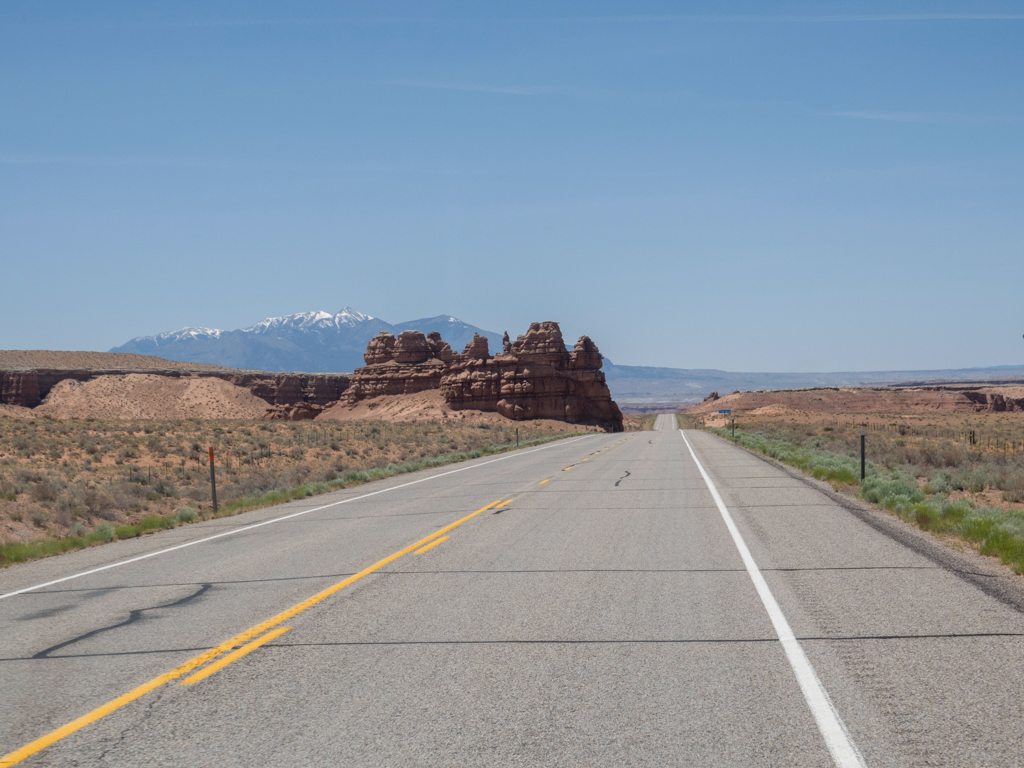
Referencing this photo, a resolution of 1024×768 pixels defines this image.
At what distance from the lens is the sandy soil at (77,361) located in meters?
104

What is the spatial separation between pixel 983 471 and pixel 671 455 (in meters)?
11.6

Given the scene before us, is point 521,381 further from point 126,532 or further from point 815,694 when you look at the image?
point 815,694

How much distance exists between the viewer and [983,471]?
21.1m

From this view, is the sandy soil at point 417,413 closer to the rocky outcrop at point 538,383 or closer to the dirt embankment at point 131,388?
the rocky outcrop at point 538,383

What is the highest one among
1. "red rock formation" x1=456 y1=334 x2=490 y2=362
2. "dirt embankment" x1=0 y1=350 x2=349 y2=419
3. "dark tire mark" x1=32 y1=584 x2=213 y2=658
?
"red rock formation" x1=456 y1=334 x2=490 y2=362

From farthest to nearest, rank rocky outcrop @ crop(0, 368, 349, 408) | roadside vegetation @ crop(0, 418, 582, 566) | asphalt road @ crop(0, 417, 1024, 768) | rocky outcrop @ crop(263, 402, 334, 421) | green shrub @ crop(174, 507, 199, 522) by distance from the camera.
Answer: rocky outcrop @ crop(0, 368, 349, 408) < rocky outcrop @ crop(263, 402, 334, 421) < roadside vegetation @ crop(0, 418, 582, 566) < green shrub @ crop(174, 507, 199, 522) < asphalt road @ crop(0, 417, 1024, 768)

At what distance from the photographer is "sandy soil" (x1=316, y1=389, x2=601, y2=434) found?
78.6 m

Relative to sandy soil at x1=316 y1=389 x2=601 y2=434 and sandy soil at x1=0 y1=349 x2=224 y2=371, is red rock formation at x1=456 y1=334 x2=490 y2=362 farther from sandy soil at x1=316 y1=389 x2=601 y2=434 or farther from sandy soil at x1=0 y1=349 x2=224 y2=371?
sandy soil at x1=0 y1=349 x2=224 y2=371

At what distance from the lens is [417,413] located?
3398 inches

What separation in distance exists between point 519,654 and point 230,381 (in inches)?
4297

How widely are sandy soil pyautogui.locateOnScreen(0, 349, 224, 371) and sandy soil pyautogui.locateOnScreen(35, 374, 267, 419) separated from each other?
347 inches

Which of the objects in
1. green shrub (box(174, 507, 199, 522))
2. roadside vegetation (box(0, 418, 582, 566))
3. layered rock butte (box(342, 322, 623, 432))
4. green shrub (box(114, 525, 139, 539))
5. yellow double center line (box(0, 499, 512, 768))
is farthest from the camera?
layered rock butte (box(342, 322, 623, 432))

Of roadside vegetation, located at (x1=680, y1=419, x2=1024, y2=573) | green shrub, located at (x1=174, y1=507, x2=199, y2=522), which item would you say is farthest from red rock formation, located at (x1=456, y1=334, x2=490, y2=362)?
green shrub, located at (x1=174, y1=507, x2=199, y2=522)

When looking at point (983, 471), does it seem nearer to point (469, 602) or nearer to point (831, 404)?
point (469, 602)
